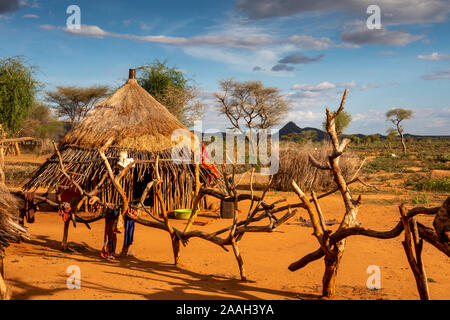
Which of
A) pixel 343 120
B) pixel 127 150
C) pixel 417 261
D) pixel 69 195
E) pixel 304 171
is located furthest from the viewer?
pixel 343 120

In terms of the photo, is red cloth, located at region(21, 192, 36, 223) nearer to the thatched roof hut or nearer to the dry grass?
the thatched roof hut

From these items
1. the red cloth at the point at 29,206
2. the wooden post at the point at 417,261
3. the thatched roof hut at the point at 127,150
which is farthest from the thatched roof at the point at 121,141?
the wooden post at the point at 417,261

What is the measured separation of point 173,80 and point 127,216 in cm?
1460

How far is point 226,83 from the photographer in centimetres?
3022

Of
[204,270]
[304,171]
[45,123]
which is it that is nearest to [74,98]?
[45,123]

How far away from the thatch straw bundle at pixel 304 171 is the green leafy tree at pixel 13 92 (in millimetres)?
11723

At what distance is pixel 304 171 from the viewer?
13461 mm

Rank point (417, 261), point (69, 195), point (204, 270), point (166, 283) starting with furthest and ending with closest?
point (69, 195) < point (204, 270) < point (166, 283) < point (417, 261)

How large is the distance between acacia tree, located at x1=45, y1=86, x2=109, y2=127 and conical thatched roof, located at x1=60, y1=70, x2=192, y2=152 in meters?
19.9

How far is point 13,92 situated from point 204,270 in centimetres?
1570

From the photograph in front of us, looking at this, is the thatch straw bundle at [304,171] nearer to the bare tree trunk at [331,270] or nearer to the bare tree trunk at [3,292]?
the bare tree trunk at [331,270]

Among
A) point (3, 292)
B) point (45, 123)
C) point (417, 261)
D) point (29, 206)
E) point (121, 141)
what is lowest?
point (3, 292)

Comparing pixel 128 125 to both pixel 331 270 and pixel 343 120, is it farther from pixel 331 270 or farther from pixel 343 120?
pixel 343 120

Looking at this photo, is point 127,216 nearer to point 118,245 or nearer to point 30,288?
point 118,245
